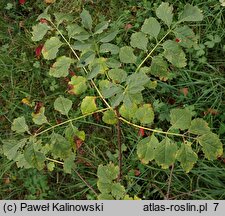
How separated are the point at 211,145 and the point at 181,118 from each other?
0.52 ft

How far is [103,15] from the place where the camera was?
9.93 feet

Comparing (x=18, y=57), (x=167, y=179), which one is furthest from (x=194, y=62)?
(x=18, y=57)

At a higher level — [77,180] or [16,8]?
[16,8]

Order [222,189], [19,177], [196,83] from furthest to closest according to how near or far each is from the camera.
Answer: [19,177] → [196,83] → [222,189]

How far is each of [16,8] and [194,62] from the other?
1567mm

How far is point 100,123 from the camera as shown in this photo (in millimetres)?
2848

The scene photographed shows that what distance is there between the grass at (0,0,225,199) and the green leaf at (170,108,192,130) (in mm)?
919

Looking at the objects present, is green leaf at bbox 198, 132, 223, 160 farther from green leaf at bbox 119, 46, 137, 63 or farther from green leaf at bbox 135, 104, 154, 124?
green leaf at bbox 119, 46, 137, 63

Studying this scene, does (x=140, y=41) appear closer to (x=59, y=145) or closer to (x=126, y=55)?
(x=126, y=55)

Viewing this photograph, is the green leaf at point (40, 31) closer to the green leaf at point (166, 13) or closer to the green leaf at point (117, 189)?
the green leaf at point (166, 13)

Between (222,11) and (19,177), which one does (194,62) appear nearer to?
(222,11)

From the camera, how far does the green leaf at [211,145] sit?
1.52 metres

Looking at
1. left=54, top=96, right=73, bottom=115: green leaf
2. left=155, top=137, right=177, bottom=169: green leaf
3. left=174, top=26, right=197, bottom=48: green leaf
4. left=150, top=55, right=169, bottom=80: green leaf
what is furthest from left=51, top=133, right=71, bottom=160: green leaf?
left=174, top=26, right=197, bottom=48: green leaf

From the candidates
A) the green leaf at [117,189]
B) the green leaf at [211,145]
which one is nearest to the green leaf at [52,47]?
the green leaf at [117,189]
